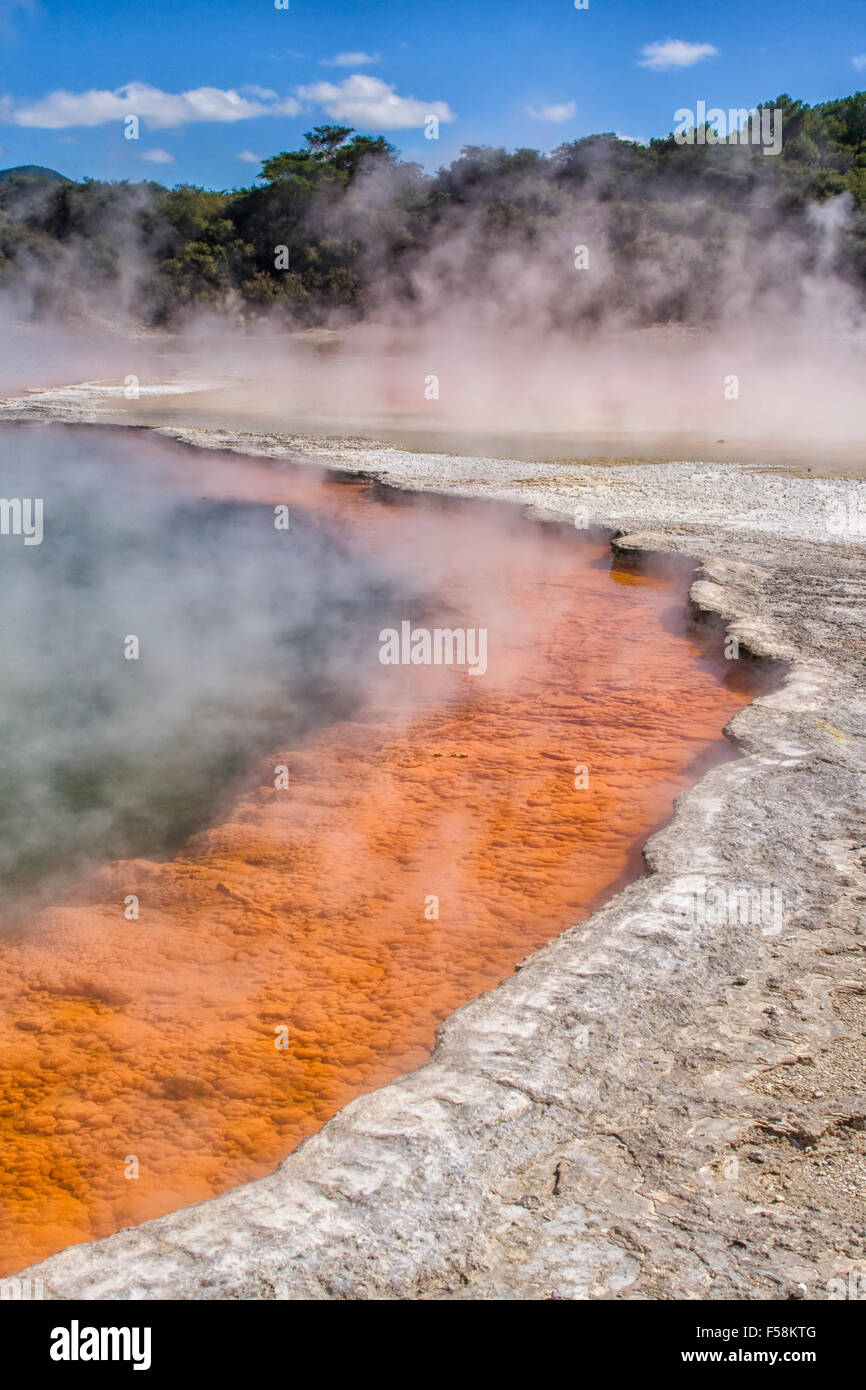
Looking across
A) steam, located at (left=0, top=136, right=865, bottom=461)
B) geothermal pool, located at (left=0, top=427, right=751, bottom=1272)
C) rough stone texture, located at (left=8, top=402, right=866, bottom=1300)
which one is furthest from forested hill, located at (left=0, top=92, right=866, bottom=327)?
rough stone texture, located at (left=8, top=402, right=866, bottom=1300)

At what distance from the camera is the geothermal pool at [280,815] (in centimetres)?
251

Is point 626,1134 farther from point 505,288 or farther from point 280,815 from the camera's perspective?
point 505,288

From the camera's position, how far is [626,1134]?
6.48ft

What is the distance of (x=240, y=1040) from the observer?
8.81 ft

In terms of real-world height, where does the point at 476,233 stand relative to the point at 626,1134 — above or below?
above

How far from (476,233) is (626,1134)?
29127 millimetres

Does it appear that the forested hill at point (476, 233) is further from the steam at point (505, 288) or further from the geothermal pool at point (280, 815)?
the geothermal pool at point (280, 815)

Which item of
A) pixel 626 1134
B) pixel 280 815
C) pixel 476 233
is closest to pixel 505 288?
pixel 476 233

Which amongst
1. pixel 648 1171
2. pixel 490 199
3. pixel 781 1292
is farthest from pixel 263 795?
pixel 490 199

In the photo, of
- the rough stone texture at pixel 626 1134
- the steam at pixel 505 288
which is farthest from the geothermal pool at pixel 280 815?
the steam at pixel 505 288

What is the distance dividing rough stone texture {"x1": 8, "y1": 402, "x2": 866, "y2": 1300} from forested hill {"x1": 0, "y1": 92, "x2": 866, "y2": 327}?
2478 cm

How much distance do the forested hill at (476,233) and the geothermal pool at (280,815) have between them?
21.1 m
